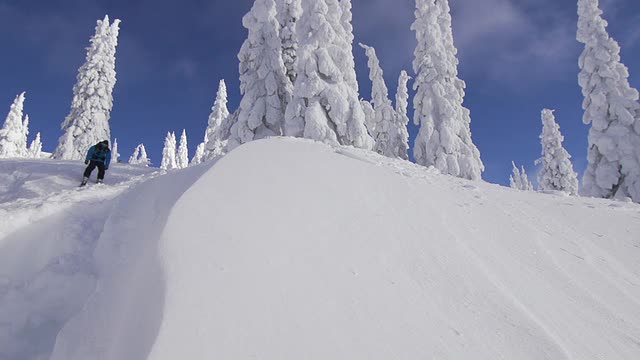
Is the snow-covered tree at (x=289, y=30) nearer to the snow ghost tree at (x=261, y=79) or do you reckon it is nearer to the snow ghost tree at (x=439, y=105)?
the snow ghost tree at (x=261, y=79)

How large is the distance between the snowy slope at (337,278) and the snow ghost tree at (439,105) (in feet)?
51.1

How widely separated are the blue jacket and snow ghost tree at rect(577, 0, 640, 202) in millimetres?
22764

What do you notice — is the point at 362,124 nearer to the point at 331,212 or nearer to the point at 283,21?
the point at 283,21

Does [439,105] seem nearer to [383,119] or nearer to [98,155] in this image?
[383,119]

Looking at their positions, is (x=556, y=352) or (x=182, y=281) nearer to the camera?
(x=556, y=352)

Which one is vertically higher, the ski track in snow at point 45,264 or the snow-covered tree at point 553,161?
the snow-covered tree at point 553,161

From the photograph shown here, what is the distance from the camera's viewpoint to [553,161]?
3125 cm

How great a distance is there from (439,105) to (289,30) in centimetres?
1011

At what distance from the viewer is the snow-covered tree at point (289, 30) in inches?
753

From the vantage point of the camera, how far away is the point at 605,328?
10.4ft

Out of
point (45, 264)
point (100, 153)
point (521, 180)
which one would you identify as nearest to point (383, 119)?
point (100, 153)

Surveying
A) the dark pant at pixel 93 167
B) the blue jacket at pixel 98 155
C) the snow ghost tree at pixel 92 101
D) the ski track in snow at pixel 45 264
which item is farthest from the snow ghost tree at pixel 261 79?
the snow ghost tree at pixel 92 101

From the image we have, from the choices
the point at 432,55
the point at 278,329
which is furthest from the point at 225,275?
the point at 432,55

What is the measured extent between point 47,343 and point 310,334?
273cm
